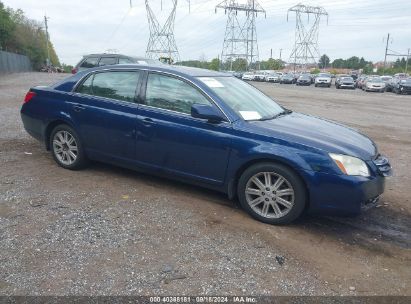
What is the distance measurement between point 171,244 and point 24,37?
256 ft

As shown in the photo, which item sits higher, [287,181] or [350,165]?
[350,165]

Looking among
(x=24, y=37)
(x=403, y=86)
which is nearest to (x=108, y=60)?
(x=403, y=86)

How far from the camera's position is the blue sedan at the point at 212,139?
4.29 metres

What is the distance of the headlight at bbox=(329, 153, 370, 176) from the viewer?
4211 millimetres

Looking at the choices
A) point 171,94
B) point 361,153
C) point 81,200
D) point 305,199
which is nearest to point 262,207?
point 305,199

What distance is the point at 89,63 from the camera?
15391 mm

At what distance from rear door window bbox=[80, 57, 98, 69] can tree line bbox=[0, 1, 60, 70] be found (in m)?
47.1

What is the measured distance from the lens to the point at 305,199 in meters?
4.35

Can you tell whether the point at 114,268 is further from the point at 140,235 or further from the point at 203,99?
the point at 203,99

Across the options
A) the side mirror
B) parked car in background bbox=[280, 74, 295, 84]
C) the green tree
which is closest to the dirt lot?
the side mirror

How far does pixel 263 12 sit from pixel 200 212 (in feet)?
247

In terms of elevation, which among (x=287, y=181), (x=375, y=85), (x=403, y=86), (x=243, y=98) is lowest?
(x=375, y=85)

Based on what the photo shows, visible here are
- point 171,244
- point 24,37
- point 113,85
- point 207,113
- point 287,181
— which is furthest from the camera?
point 24,37

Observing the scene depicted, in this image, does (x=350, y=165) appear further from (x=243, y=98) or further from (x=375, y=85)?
→ (x=375, y=85)
